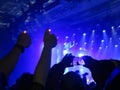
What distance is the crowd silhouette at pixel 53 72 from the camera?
111 centimetres

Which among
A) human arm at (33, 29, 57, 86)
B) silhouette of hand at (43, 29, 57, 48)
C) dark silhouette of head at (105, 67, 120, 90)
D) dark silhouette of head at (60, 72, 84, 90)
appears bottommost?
dark silhouette of head at (60, 72, 84, 90)

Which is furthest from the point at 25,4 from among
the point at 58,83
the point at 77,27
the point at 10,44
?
the point at 58,83

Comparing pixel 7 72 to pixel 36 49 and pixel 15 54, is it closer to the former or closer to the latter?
pixel 15 54

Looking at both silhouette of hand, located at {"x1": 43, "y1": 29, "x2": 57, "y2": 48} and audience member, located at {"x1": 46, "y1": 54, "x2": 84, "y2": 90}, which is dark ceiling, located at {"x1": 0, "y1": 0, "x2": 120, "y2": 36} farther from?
silhouette of hand, located at {"x1": 43, "y1": 29, "x2": 57, "y2": 48}

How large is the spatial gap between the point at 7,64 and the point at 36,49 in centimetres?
1132

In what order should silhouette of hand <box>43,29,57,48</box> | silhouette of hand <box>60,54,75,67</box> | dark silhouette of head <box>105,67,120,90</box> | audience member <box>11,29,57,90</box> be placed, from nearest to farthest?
dark silhouette of head <box>105,67,120,90</box>, audience member <box>11,29,57,90</box>, silhouette of hand <box>43,29,57,48</box>, silhouette of hand <box>60,54,75,67</box>

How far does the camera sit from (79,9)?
937 cm

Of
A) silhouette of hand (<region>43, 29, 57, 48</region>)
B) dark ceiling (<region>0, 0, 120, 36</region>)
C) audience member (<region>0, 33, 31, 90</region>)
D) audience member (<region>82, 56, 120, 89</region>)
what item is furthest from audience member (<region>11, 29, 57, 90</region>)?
dark ceiling (<region>0, 0, 120, 36</region>)

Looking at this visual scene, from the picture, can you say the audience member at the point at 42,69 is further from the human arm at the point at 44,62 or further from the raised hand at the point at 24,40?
the raised hand at the point at 24,40

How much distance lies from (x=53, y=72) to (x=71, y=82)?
153mm

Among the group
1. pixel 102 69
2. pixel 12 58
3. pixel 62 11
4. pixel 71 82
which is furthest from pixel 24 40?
pixel 62 11

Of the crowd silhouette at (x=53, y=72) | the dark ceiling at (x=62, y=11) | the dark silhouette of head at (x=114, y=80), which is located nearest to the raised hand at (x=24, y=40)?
the crowd silhouette at (x=53, y=72)

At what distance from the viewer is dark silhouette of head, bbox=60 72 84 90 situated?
1.45 m

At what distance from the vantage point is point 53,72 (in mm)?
1562
